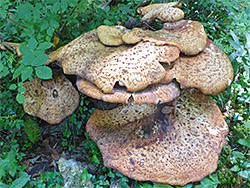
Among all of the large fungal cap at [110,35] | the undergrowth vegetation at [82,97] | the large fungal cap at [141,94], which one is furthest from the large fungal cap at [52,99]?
the large fungal cap at [110,35]

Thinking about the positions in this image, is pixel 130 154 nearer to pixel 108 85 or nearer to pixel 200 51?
pixel 108 85

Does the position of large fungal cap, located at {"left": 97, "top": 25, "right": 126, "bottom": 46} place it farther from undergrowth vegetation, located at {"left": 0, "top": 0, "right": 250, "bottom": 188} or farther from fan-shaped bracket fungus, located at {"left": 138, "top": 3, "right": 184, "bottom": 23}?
fan-shaped bracket fungus, located at {"left": 138, "top": 3, "right": 184, "bottom": 23}

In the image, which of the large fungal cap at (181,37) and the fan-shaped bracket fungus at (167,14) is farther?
the fan-shaped bracket fungus at (167,14)

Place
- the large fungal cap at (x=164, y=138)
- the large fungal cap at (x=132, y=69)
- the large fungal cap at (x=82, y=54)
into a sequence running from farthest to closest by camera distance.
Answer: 1. the large fungal cap at (x=82, y=54)
2. the large fungal cap at (x=164, y=138)
3. the large fungal cap at (x=132, y=69)

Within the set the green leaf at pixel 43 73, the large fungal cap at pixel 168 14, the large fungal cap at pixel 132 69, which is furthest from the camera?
the large fungal cap at pixel 168 14

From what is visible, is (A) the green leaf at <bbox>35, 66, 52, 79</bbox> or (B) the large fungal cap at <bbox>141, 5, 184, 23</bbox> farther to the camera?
(B) the large fungal cap at <bbox>141, 5, 184, 23</bbox>

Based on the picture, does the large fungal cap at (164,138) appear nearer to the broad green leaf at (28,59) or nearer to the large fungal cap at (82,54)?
the large fungal cap at (82,54)

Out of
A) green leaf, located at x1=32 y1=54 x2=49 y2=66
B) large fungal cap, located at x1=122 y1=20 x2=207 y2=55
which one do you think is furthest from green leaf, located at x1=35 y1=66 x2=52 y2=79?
large fungal cap, located at x1=122 y1=20 x2=207 y2=55
